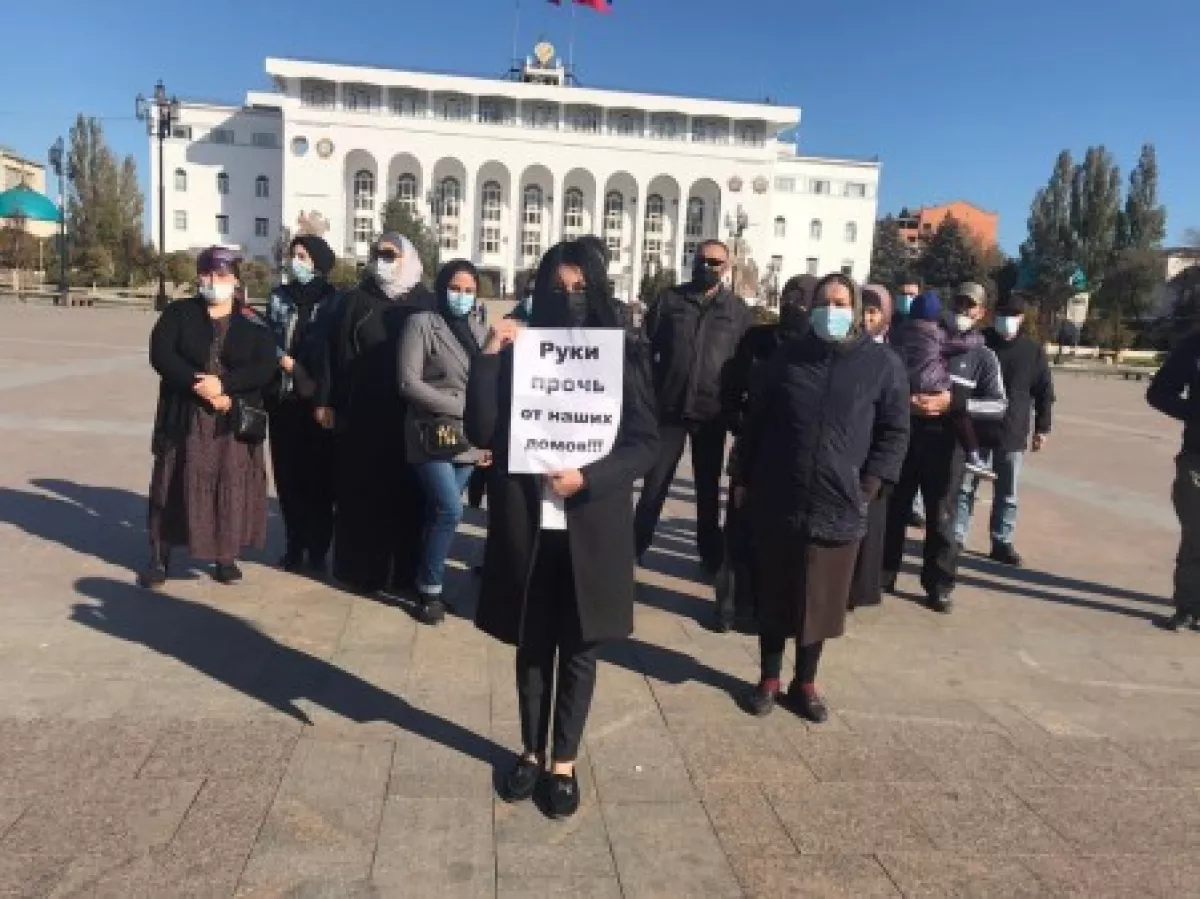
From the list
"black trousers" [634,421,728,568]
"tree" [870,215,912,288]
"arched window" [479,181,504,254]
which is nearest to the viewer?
"black trousers" [634,421,728,568]

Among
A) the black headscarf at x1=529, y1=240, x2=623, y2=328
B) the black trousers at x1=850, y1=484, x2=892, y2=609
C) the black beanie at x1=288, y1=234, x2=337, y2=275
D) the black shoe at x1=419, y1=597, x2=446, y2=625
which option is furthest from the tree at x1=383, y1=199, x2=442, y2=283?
the black headscarf at x1=529, y1=240, x2=623, y2=328

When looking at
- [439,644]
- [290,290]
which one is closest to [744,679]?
[439,644]

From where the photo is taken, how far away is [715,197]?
89.1 meters

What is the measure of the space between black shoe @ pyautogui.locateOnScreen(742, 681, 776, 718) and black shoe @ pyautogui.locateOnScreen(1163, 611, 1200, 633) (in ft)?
10.6

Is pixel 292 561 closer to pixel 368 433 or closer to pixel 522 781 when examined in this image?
pixel 368 433

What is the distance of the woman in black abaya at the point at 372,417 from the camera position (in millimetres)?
Answer: 5191

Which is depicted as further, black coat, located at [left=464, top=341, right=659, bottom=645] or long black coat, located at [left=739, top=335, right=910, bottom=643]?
long black coat, located at [left=739, top=335, right=910, bottom=643]

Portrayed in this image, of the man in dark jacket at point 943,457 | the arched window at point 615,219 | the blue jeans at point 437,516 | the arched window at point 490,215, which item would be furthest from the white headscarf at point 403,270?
the arched window at point 615,219

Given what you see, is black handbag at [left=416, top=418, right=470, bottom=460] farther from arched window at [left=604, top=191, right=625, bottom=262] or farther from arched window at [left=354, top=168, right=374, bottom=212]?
arched window at [left=604, top=191, right=625, bottom=262]

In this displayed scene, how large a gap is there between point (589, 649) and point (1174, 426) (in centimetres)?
1908

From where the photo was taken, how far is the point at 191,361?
5.12 meters

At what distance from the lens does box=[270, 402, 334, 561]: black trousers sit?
227 inches

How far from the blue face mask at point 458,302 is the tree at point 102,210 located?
51.1 m

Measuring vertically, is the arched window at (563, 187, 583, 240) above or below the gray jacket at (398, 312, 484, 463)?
above
